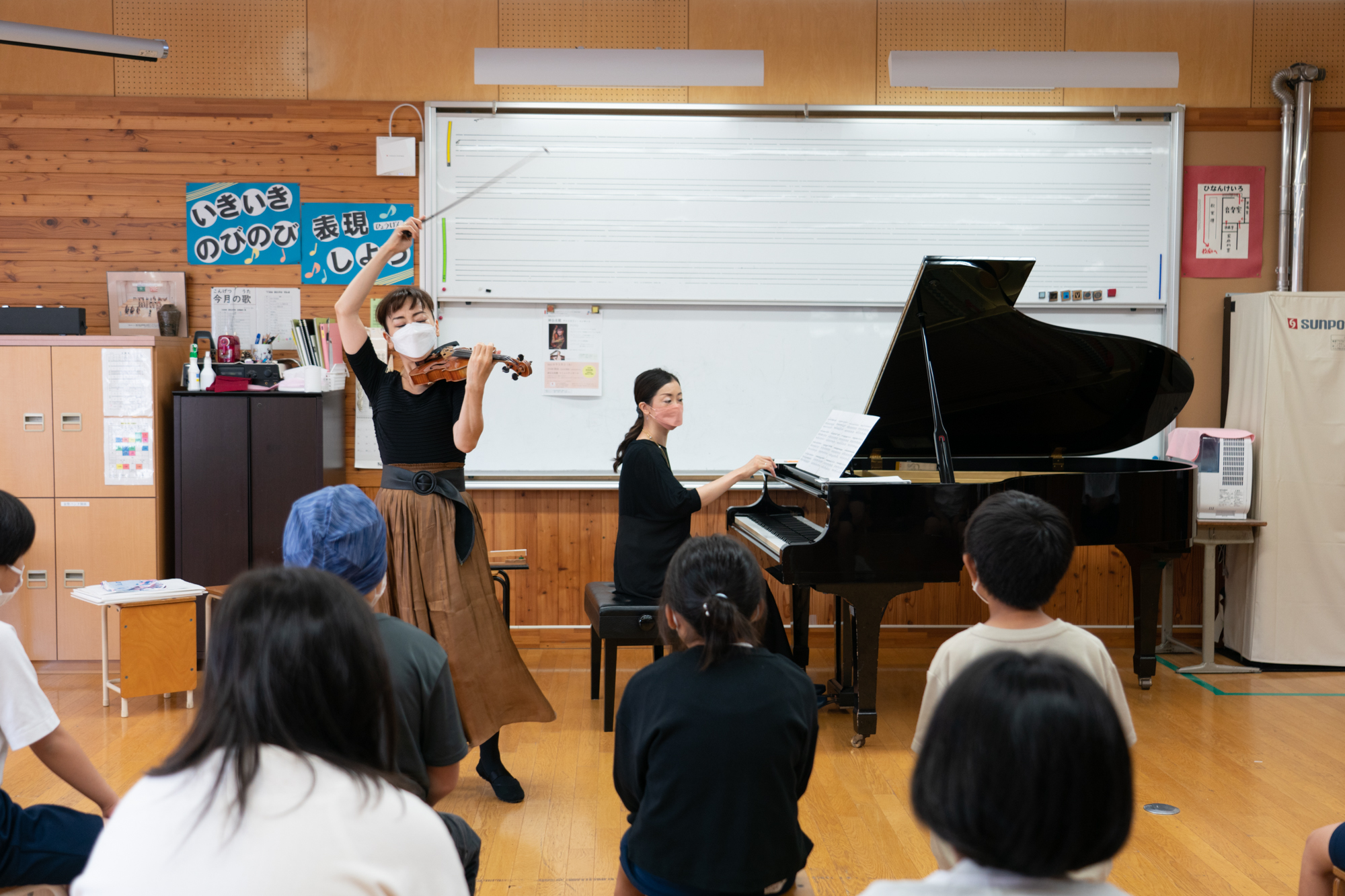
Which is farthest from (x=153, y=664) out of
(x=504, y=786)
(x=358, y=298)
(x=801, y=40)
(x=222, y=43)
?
(x=801, y=40)

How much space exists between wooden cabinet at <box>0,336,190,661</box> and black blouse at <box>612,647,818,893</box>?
361cm

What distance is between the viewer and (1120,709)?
1.62m

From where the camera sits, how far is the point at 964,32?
15.6 feet

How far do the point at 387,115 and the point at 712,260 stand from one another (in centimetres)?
173

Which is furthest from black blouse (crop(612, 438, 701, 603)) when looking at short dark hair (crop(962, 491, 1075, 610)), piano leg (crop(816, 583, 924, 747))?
short dark hair (crop(962, 491, 1075, 610))

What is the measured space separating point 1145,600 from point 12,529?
3.94 meters

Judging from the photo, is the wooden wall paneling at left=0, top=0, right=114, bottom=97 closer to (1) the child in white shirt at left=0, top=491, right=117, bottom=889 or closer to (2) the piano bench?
(2) the piano bench

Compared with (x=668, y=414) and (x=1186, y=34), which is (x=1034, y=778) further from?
(x=1186, y=34)

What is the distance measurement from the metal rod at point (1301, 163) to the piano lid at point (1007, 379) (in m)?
1.38

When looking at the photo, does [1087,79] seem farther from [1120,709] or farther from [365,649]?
[365,649]

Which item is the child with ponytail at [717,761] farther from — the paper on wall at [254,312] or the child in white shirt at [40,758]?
the paper on wall at [254,312]

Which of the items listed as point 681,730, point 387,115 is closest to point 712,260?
point 387,115

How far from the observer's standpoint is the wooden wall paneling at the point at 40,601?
14.1 feet

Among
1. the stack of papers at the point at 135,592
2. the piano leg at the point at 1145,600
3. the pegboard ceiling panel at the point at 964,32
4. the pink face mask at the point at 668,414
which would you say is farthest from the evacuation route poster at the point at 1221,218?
the stack of papers at the point at 135,592
